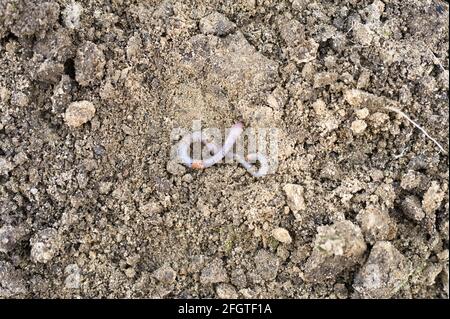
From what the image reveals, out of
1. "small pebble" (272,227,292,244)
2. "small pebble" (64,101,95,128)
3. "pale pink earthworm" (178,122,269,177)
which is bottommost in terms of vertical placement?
"small pebble" (272,227,292,244)

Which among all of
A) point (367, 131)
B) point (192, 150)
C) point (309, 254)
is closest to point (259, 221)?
point (309, 254)

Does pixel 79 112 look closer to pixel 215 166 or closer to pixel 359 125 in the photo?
pixel 215 166

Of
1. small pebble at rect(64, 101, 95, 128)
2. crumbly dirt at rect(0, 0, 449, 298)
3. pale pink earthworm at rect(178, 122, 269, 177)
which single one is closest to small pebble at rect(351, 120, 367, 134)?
crumbly dirt at rect(0, 0, 449, 298)

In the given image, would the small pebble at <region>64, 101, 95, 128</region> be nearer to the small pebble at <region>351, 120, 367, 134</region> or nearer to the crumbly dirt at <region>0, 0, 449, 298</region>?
the crumbly dirt at <region>0, 0, 449, 298</region>

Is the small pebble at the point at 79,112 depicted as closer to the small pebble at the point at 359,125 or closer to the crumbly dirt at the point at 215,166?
the crumbly dirt at the point at 215,166

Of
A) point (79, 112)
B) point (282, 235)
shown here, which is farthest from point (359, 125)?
point (79, 112)

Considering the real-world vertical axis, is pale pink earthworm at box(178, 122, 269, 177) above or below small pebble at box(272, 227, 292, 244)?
above
